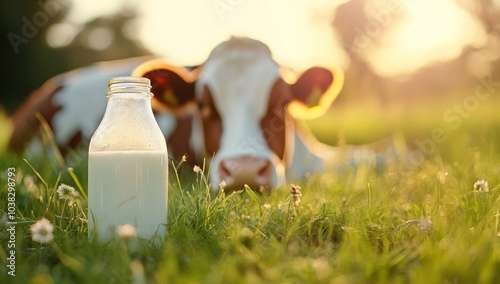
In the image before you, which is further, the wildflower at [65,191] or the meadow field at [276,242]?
the wildflower at [65,191]

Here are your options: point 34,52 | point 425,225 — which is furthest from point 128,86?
point 34,52

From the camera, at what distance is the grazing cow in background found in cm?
363

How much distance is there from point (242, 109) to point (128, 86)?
2104 mm

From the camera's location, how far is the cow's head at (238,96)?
4090mm

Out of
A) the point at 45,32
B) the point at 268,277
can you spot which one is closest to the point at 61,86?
the point at 268,277

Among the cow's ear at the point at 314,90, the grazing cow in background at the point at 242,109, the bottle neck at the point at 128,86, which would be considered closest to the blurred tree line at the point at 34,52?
the grazing cow in background at the point at 242,109

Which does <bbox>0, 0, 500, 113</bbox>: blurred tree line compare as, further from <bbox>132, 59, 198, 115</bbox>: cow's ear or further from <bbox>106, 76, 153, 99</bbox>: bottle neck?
<bbox>106, 76, 153, 99</bbox>: bottle neck

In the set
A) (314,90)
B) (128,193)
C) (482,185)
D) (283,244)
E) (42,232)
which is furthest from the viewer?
(314,90)

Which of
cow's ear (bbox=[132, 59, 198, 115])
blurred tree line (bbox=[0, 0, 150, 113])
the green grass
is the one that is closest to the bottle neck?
the green grass

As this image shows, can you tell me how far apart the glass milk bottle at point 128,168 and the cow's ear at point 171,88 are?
192 cm

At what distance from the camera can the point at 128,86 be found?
2.10m

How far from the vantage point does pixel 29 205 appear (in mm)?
2609

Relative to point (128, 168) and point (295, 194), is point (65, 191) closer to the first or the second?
point (128, 168)

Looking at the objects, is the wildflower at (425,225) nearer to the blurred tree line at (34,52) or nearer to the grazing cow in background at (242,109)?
the grazing cow in background at (242,109)
